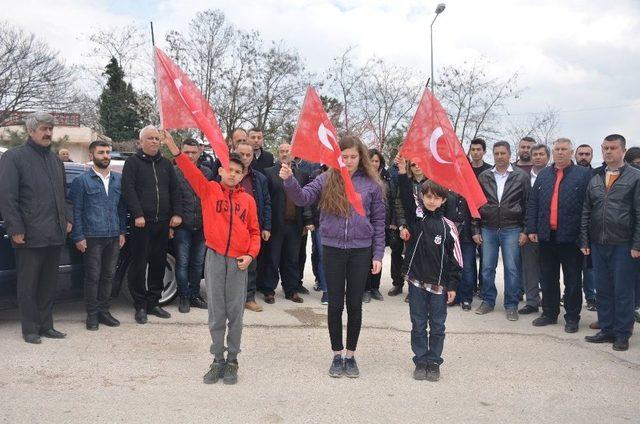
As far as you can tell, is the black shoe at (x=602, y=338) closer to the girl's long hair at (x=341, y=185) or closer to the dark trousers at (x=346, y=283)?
the dark trousers at (x=346, y=283)

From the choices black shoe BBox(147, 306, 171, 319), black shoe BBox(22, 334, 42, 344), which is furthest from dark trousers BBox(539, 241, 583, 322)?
black shoe BBox(22, 334, 42, 344)

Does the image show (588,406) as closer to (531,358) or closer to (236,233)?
(531,358)

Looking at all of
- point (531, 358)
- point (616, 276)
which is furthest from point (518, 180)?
point (531, 358)

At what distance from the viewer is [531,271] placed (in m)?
6.99

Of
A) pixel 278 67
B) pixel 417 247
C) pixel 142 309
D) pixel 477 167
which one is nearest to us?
pixel 417 247

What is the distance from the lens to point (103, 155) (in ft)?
18.9

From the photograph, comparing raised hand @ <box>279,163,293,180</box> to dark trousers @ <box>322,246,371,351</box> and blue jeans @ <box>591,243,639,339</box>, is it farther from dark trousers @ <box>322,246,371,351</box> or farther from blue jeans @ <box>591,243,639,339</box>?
blue jeans @ <box>591,243,639,339</box>

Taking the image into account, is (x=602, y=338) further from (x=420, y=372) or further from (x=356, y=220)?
(x=356, y=220)

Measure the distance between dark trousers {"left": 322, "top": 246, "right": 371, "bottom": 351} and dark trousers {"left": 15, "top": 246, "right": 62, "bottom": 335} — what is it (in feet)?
9.10

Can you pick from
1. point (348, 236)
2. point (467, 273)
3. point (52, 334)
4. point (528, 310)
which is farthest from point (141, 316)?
point (528, 310)

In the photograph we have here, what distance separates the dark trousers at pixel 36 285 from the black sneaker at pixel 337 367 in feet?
9.22

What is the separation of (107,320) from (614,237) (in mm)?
5242

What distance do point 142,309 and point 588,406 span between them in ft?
14.4

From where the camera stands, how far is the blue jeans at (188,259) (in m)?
6.50
